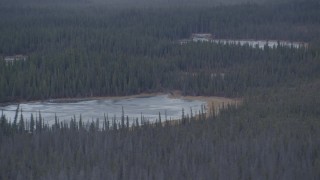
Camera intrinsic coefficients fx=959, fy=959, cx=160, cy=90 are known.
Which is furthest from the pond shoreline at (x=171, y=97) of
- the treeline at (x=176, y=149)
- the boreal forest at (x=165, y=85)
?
the treeline at (x=176, y=149)

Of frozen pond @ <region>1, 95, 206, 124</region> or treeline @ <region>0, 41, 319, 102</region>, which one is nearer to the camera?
frozen pond @ <region>1, 95, 206, 124</region>

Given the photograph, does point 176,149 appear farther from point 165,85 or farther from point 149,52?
point 149,52

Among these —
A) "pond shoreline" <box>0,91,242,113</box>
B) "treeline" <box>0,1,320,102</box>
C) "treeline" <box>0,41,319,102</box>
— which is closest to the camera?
"pond shoreline" <box>0,91,242,113</box>

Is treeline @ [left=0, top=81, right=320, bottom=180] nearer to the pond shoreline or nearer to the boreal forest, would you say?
the boreal forest

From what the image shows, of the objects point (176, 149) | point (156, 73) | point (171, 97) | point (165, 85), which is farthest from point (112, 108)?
point (176, 149)

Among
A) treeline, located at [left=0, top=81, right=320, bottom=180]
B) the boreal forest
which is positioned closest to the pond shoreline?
the boreal forest

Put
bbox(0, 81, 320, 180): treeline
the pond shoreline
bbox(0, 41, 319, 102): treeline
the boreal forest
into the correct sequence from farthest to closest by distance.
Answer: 1. bbox(0, 41, 319, 102): treeline
2. the pond shoreline
3. the boreal forest
4. bbox(0, 81, 320, 180): treeline

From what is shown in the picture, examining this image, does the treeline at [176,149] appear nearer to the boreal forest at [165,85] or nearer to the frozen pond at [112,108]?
the boreal forest at [165,85]

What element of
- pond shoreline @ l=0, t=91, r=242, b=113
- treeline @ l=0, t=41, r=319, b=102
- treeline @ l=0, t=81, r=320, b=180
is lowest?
pond shoreline @ l=0, t=91, r=242, b=113
